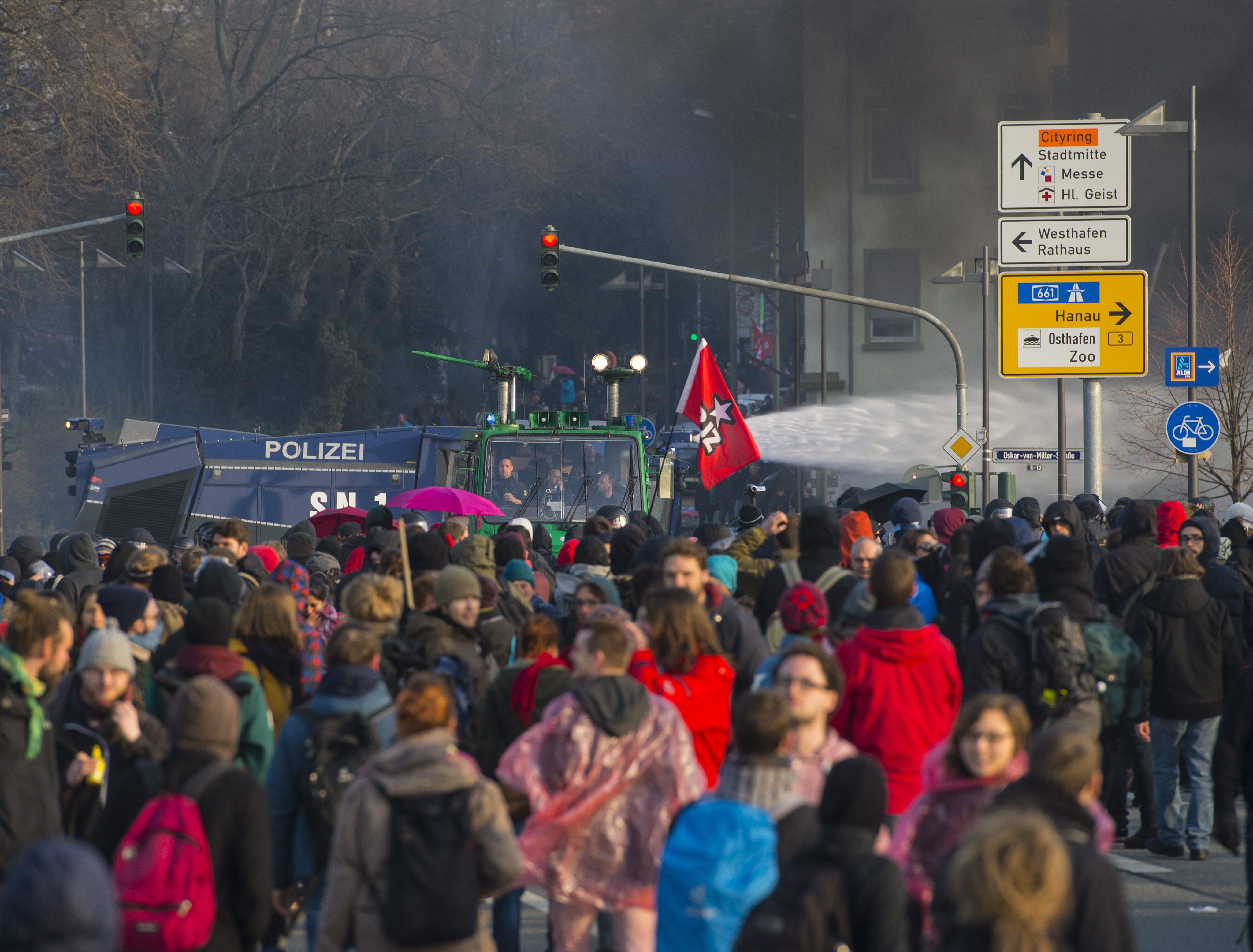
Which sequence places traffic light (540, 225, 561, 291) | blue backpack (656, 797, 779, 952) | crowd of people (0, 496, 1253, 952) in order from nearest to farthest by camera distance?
crowd of people (0, 496, 1253, 952) < blue backpack (656, 797, 779, 952) < traffic light (540, 225, 561, 291)

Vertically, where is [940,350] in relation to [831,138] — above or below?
below

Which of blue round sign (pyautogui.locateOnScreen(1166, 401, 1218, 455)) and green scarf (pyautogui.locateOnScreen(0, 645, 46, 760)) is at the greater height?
blue round sign (pyautogui.locateOnScreen(1166, 401, 1218, 455))

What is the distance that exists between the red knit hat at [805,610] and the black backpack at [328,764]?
1.97m

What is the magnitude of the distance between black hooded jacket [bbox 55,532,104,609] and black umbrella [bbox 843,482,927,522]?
7.93 m

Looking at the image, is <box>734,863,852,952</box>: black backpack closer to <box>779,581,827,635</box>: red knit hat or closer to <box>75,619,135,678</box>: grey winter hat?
<box>75,619,135,678</box>: grey winter hat

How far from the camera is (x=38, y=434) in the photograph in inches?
1780

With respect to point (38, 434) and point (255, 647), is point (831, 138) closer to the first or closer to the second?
point (38, 434)

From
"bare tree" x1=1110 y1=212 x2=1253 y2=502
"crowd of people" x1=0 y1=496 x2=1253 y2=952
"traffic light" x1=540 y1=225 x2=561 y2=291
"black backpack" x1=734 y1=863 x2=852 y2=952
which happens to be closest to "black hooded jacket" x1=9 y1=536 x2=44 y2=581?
"crowd of people" x1=0 y1=496 x2=1253 y2=952

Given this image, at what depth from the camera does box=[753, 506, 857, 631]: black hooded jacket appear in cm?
778

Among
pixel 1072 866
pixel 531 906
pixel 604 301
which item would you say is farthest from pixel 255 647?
pixel 604 301

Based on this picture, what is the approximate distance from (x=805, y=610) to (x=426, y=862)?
100 inches

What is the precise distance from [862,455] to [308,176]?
16.5m

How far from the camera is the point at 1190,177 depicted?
17812mm

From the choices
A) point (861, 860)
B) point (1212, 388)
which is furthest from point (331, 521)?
point (861, 860)
